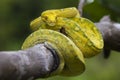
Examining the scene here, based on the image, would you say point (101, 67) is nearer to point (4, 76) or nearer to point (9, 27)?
point (9, 27)

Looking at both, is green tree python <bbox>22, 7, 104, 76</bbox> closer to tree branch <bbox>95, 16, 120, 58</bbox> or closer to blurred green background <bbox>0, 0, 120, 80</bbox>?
tree branch <bbox>95, 16, 120, 58</bbox>

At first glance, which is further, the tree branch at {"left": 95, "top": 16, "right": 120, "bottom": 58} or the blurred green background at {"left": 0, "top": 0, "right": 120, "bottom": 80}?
the blurred green background at {"left": 0, "top": 0, "right": 120, "bottom": 80}

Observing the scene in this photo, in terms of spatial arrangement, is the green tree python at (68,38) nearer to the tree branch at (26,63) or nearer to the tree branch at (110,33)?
the tree branch at (26,63)

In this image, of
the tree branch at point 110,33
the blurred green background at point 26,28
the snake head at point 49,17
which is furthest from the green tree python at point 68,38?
the blurred green background at point 26,28

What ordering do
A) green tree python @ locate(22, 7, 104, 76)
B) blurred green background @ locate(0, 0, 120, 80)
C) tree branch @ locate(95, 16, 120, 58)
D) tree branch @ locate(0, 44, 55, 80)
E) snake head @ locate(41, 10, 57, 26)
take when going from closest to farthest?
tree branch @ locate(0, 44, 55, 80)
green tree python @ locate(22, 7, 104, 76)
snake head @ locate(41, 10, 57, 26)
tree branch @ locate(95, 16, 120, 58)
blurred green background @ locate(0, 0, 120, 80)

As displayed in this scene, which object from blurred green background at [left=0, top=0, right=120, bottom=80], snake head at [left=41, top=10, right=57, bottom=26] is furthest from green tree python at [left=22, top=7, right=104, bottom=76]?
blurred green background at [left=0, top=0, right=120, bottom=80]

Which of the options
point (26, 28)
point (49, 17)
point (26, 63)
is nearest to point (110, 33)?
point (49, 17)

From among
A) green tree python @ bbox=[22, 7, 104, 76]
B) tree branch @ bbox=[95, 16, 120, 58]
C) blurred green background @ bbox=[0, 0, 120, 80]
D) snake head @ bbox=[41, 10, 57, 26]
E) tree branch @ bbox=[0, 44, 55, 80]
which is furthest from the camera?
blurred green background @ bbox=[0, 0, 120, 80]

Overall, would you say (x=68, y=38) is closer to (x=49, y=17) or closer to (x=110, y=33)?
(x=49, y=17)

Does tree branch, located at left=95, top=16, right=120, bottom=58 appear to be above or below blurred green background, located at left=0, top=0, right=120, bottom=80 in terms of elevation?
above
